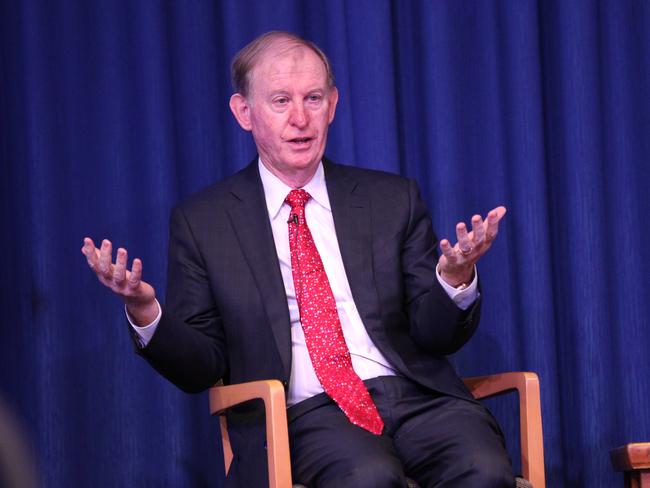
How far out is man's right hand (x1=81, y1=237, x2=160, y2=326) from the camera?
1853mm

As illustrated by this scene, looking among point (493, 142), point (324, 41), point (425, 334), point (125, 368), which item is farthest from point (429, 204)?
point (125, 368)

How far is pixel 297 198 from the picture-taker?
2.38m

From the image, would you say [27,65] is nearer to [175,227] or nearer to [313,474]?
[175,227]

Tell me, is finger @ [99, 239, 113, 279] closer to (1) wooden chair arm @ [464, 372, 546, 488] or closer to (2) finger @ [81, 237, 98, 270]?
(2) finger @ [81, 237, 98, 270]

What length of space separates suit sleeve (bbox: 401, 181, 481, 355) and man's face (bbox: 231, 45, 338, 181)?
32 centimetres

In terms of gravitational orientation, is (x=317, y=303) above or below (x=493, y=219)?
below

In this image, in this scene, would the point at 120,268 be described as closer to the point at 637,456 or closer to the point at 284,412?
the point at 284,412

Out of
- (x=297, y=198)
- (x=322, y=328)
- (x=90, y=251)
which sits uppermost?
(x=297, y=198)

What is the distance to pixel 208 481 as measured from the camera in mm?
2859

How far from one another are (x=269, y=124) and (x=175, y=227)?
14.5 inches

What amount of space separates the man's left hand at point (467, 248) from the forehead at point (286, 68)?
656 millimetres

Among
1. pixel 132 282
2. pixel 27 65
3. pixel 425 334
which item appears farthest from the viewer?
pixel 27 65

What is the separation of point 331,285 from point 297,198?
0.83 feet

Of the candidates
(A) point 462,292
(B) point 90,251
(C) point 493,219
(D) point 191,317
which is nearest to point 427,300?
(A) point 462,292
